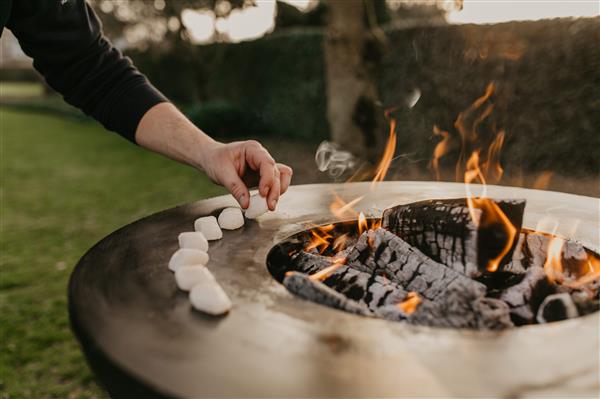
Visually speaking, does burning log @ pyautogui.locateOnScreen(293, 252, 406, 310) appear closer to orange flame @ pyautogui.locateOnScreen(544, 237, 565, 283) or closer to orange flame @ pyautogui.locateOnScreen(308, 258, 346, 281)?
orange flame @ pyautogui.locateOnScreen(308, 258, 346, 281)

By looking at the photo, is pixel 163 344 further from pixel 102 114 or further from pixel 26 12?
pixel 26 12

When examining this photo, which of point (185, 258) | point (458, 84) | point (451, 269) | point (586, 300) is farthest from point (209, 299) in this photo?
point (458, 84)

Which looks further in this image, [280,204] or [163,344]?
[280,204]

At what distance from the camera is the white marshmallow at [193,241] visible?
1.41 m

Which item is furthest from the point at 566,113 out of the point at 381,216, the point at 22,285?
the point at 22,285

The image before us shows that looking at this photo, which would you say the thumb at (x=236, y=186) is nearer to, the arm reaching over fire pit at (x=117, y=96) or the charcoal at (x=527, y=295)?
the arm reaching over fire pit at (x=117, y=96)

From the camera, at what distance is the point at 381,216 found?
1.80m

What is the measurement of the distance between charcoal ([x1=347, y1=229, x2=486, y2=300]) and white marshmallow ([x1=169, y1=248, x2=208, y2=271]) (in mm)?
522

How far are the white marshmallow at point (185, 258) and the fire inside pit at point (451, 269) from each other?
0.80 ft

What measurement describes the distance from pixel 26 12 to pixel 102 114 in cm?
44

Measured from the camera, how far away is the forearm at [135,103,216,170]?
1853mm

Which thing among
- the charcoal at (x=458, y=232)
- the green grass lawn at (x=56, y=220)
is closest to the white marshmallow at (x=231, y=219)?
the charcoal at (x=458, y=232)

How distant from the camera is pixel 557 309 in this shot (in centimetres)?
119

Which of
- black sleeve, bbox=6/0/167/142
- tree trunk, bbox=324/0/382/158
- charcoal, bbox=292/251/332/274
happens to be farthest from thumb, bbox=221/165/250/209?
tree trunk, bbox=324/0/382/158
